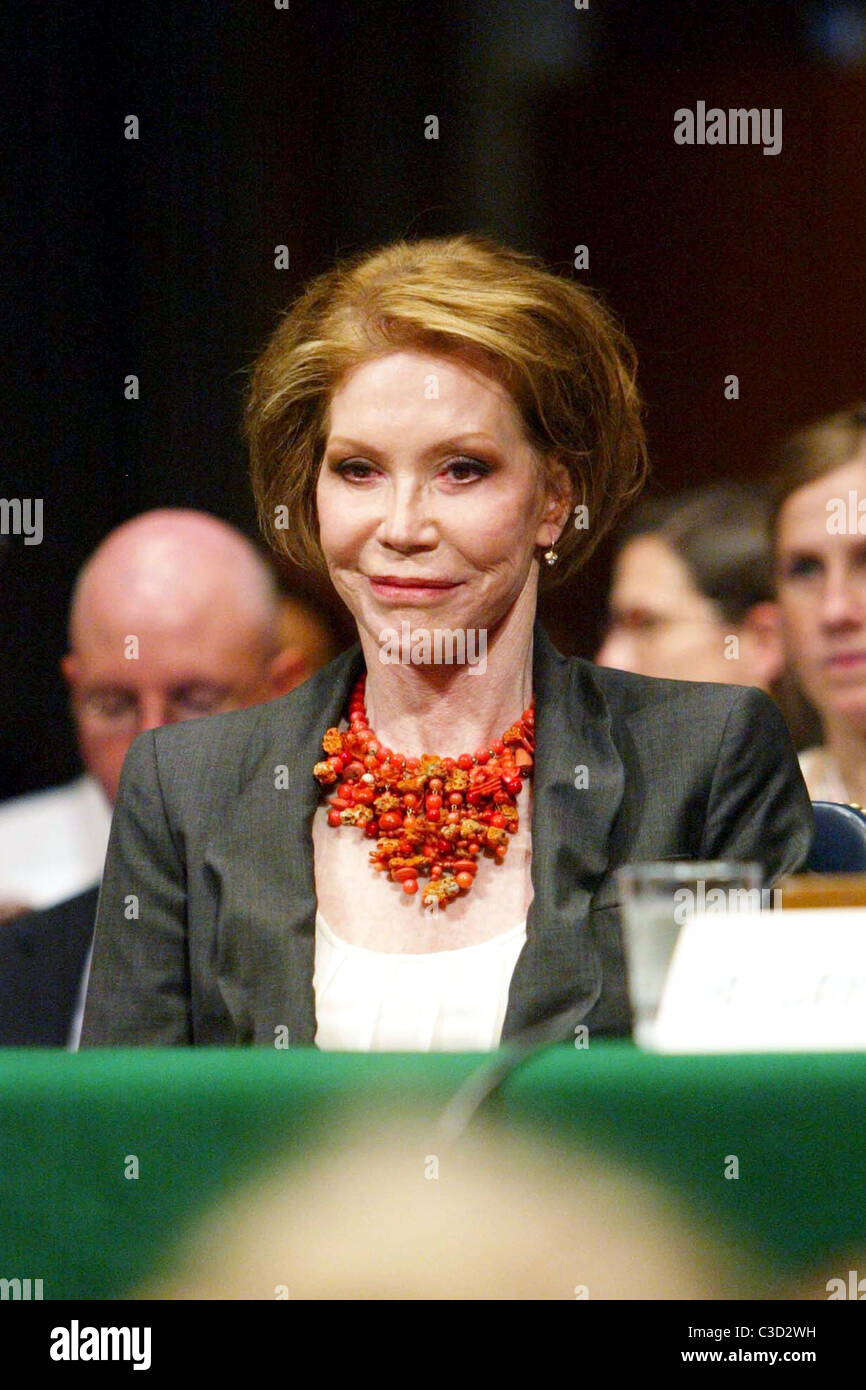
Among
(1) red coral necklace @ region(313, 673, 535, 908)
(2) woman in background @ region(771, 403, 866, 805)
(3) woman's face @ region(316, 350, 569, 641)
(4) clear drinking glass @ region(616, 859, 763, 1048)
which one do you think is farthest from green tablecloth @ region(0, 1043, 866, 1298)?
(2) woman in background @ region(771, 403, 866, 805)

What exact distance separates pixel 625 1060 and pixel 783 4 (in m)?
2.08

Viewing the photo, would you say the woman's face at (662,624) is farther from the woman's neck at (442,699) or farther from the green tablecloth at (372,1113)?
the green tablecloth at (372,1113)

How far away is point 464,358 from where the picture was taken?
5.96 ft

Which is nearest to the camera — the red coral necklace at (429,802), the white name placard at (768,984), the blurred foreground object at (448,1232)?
the blurred foreground object at (448,1232)

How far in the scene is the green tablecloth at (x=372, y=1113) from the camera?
814mm

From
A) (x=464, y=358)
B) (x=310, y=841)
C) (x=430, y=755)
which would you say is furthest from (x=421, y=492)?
(x=310, y=841)

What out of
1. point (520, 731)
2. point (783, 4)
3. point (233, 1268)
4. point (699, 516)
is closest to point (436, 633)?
point (520, 731)

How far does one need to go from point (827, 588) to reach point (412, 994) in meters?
1.13

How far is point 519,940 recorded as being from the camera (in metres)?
1.70

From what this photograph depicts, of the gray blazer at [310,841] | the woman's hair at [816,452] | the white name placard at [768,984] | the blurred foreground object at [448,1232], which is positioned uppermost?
the woman's hair at [816,452]

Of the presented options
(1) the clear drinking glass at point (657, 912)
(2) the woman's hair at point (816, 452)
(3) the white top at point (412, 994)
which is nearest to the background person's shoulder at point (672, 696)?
(3) the white top at point (412, 994)

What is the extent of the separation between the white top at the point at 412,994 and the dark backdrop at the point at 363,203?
1003mm

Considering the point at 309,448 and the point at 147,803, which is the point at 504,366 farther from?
the point at 147,803
